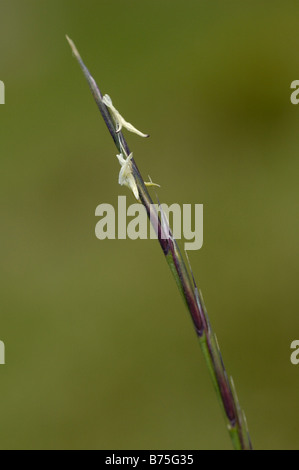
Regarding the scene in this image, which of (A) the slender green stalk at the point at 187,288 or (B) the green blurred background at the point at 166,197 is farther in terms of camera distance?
(B) the green blurred background at the point at 166,197

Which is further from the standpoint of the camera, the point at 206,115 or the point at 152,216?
the point at 206,115

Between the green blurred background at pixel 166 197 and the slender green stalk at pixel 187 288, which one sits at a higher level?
the green blurred background at pixel 166 197

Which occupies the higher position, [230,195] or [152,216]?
[230,195]

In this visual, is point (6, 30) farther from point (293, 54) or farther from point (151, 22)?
point (293, 54)

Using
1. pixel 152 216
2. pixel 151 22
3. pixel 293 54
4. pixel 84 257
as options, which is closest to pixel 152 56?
pixel 151 22
